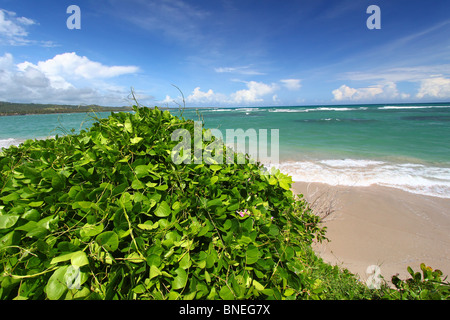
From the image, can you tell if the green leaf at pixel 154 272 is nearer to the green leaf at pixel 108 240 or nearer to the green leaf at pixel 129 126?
the green leaf at pixel 108 240

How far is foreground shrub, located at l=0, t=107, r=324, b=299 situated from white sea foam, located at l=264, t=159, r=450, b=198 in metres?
7.01

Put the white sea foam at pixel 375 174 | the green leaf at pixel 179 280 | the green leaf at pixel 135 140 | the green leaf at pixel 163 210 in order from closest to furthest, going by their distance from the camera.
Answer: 1. the green leaf at pixel 179 280
2. the green leaf at pixel 163 210
3. the green leaf at pixel 135 140
4. the white sea foam at pixel 375 174

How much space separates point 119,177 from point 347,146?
16822mm

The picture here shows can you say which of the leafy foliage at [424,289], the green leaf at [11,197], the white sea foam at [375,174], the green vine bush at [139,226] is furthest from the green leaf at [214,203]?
the white sea foam at [375,174]

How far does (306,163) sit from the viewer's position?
34.8 ft

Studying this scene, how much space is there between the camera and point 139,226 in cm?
93

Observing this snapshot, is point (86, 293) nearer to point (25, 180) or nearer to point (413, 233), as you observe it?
point (25, 180)

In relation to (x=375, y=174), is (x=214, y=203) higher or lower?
higher

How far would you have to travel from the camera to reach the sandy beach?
403 centimetres

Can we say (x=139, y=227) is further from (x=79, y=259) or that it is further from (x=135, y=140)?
(x=135, y=140)

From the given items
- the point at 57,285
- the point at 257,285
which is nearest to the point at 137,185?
the point at 57,285

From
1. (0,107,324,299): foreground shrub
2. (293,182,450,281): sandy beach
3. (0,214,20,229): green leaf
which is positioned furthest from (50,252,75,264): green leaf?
(293,182,450,281): sandy beach

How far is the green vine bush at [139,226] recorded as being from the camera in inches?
33.9

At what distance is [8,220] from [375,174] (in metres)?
10.6
